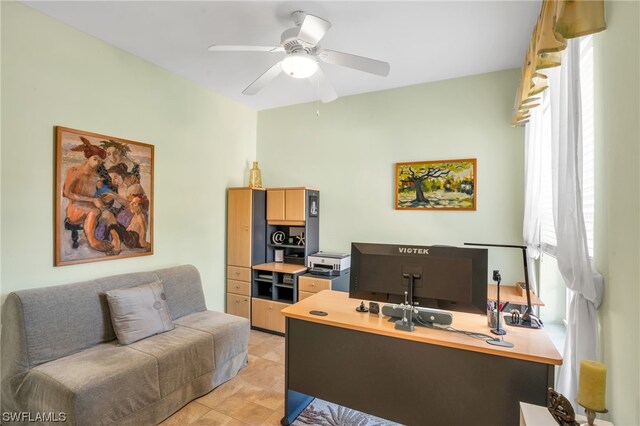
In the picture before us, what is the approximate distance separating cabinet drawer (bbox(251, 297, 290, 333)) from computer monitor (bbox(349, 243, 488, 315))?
195cm

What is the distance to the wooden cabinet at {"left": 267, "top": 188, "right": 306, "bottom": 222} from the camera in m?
3.92

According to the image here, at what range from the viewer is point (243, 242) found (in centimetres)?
399

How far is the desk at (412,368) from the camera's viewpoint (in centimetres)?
158

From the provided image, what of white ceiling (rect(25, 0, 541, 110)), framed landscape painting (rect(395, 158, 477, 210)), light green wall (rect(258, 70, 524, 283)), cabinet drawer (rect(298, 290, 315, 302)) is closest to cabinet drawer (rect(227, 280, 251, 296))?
cabinet drawer (rect(298, 290, 315, 302))

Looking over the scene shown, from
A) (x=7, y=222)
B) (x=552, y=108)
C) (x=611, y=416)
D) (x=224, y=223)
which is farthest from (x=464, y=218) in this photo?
(x=7, y=222)

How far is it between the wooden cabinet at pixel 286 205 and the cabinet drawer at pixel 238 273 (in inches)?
28.9

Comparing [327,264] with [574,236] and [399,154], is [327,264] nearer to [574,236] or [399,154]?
[399,154]

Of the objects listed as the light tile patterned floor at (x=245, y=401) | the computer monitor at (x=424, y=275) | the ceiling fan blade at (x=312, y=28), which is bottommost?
the light tile patterned floor at (x=245, y=401)

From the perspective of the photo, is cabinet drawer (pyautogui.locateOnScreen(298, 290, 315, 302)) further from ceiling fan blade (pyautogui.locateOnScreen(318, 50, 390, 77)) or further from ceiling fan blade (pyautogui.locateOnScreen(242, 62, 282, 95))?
ceiling fan blade (pyautogui.locateOnScreen(318, 50, 390, 77))

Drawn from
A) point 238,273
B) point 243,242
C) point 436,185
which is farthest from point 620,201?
point 238,273

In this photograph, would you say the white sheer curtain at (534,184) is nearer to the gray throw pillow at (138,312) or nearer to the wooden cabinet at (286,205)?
the wooden cabinet at (286,205)

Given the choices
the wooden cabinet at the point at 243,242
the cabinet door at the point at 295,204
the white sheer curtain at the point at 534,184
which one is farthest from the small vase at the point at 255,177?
the white sheer curtain at the point at 534,184

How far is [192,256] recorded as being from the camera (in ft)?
12.0

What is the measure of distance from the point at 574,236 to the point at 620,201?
0.92 feet
